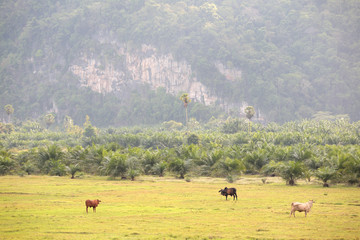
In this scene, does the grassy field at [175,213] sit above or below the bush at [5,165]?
below

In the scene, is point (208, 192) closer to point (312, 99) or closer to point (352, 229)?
point (352, 229)

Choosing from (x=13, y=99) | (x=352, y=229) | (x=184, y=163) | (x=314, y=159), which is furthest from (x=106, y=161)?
(x=13, y=99)

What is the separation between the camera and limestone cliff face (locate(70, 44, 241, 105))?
184 metres

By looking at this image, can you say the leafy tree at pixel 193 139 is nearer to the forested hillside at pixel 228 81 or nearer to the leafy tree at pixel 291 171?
the leafy tree at pixel 291 171

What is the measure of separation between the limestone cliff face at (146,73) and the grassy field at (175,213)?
154m

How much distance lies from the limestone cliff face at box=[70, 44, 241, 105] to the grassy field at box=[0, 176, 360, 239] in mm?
153853

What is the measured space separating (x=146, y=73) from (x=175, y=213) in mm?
173761

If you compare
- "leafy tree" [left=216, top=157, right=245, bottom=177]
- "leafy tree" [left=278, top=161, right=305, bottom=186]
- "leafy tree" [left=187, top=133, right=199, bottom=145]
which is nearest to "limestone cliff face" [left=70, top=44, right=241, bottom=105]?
"leafy tree" [left=187, top=133, right=199, bottom=145]

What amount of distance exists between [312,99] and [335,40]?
34542 millimetres

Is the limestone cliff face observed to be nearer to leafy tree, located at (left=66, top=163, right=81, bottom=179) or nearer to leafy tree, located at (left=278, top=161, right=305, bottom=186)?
leafy tree, located at (left=66, top=163, right=81, bottom=179)

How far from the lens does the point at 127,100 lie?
628 ft

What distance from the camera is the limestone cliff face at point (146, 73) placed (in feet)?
604

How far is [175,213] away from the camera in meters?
18.4

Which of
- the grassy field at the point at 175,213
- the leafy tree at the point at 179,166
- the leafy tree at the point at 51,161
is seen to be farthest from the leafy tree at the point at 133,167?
the leafy tree at the point at 51,161
